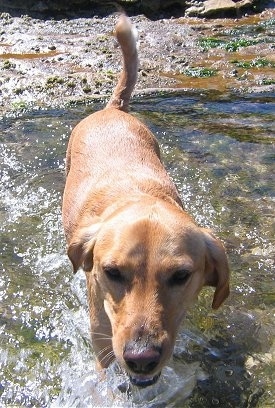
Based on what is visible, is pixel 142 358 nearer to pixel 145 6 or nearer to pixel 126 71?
pixel 126 71

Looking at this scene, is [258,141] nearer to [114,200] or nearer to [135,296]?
[114,200]

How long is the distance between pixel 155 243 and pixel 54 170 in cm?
358

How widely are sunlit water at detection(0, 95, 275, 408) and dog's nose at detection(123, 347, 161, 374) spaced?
40.2 inches

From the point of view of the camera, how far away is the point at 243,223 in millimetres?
5762

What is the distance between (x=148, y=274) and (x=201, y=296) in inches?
68.8

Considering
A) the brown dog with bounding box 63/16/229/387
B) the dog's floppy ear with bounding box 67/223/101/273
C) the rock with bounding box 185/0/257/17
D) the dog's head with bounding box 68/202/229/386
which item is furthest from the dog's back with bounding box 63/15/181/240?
the rock with bounding box 185/0/257/17

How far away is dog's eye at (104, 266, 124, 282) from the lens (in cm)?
337

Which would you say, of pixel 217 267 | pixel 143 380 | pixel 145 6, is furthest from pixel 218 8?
pixel 143 380

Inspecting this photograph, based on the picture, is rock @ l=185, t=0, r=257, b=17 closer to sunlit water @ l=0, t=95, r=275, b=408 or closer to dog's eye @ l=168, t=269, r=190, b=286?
sunlit water @ l=0, t=95, r=275, b=408

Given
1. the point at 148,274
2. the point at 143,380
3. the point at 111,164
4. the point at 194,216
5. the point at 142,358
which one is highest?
the point at 148,274

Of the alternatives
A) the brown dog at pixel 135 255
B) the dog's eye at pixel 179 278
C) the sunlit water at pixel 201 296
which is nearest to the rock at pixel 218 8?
the sunlit water at pixel 201 296

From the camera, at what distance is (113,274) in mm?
3406

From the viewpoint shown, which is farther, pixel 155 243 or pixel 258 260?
pixel 258 260

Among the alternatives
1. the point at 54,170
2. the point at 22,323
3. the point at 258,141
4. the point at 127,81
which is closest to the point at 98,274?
the point at 22,323
